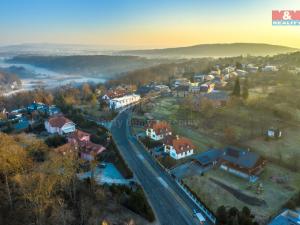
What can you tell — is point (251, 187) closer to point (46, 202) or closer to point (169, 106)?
point (46, 202)

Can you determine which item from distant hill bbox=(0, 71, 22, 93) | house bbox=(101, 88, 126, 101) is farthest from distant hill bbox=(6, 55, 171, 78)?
house bbox=(101, 88, 126, 101)

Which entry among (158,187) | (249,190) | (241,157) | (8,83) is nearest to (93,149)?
(158,187)

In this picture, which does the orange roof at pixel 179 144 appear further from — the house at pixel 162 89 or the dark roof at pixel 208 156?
the house at pixel 162 89

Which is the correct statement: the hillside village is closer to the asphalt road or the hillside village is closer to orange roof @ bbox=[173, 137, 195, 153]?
orange roof @ bbox=[173, 137, 195, 153]

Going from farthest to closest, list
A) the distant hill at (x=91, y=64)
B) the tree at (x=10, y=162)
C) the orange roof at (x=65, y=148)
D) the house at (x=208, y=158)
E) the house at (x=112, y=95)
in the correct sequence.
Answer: the distant hill at (x=91, y=64)
the house at (x=112, y=95)
the house at (x=208, y=158)
the orange roof at (x=65, y=148)
the tree at (x=10, y=162)

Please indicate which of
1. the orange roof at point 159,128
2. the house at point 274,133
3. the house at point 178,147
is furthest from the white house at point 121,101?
the house at point 274,133

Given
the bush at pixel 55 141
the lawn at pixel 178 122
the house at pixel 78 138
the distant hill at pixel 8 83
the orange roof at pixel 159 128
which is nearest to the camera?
the bush at pixel 55 141

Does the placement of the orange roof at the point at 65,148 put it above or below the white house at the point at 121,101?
below
